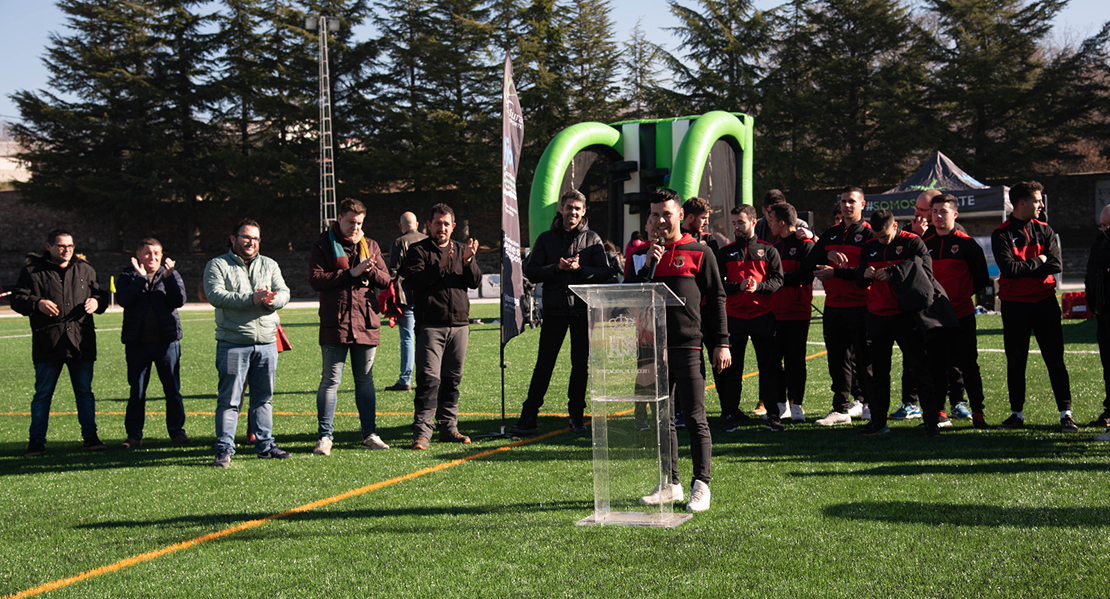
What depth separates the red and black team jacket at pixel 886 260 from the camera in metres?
6.69

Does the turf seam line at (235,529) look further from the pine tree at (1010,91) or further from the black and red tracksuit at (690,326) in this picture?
the pine tree at (1010,91)

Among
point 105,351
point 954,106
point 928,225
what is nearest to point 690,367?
point 928,225

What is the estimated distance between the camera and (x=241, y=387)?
637cm

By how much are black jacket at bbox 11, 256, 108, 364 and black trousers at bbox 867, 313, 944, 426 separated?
585 cm

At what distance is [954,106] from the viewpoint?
4172 cm

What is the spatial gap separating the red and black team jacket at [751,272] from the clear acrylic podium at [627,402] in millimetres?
2753

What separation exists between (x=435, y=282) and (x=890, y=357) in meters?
3.35

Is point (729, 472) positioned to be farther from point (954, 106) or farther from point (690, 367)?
point (954, 106)

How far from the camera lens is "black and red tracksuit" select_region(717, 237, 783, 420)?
7.18 metres

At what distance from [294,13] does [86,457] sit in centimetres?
4505

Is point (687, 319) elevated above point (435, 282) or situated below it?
below

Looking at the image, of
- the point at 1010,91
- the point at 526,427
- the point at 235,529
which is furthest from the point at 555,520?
the point at 1010,91

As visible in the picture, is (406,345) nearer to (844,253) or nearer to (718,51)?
(844,253)

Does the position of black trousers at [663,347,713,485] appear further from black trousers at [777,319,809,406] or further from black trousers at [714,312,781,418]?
black trousers at [777,319,809,406]
